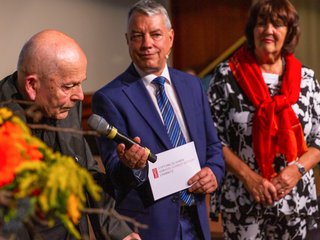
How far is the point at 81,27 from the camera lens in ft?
20.1

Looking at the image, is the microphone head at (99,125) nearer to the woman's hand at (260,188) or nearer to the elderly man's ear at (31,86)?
the elderly man's ear at (31,86)

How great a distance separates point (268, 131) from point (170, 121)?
0.61m

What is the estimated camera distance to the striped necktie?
2.69 m

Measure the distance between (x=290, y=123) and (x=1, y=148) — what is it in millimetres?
2131

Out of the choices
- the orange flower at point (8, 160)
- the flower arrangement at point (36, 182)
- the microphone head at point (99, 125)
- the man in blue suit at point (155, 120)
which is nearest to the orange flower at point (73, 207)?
the flower arrangement at point (36, 182)

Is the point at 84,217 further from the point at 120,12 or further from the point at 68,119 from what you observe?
the point at 120,12

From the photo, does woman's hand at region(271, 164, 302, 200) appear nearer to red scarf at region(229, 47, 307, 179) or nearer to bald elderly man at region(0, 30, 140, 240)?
red scarf at region(229, 47, 307, 179)

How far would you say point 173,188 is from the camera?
267cm

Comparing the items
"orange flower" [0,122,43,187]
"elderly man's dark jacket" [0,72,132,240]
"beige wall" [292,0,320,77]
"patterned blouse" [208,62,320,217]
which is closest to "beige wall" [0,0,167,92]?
"beige wall" [292,0,320,77]

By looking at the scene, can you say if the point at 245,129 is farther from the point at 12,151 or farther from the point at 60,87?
the point at 12,151

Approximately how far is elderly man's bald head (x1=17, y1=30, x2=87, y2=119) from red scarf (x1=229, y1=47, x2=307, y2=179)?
1216 mm

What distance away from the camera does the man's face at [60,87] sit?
2.10m

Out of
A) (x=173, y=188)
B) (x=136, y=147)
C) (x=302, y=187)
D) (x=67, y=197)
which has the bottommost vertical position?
(x=302, y=187)

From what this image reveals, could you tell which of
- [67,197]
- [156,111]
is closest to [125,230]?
[156,111]
